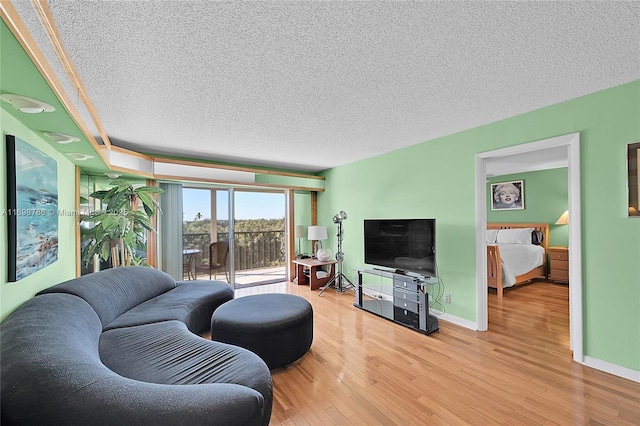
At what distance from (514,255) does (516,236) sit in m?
1.21

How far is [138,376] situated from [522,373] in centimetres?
292

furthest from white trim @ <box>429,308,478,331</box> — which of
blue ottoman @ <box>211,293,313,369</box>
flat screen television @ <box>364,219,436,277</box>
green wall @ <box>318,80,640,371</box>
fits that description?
blue ottoman @ <box>211,293,313,369</box>

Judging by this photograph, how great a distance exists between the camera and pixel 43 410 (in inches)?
35.9

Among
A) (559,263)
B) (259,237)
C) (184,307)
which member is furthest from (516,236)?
(184,307)

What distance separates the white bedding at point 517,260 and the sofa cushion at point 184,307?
14.9 ft

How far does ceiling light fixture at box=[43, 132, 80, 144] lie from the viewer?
1.91 m

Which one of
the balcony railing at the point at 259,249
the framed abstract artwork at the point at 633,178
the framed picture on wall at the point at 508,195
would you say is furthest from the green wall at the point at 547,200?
the balcony railing at the point at 259,249

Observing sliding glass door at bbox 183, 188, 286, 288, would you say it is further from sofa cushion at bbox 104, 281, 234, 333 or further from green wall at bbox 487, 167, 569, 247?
green wall at bbox 487, 167, 569, 247

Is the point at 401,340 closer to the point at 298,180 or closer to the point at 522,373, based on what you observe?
the point at 522,373

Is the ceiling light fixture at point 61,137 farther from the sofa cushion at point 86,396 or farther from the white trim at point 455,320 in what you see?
the white trim at point 455,320

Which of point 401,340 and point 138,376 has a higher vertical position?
point 138,376

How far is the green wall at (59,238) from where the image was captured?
1.52m

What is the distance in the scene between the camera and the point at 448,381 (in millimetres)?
2096

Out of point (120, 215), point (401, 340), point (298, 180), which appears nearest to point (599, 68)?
point (401, 340)
